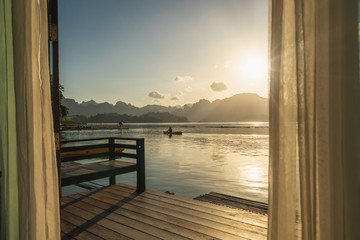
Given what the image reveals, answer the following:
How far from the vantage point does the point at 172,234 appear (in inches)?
94.7

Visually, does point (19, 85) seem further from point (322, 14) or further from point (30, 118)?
point (322, 14)

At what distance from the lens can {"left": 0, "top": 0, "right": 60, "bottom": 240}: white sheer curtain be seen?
59.1 inches

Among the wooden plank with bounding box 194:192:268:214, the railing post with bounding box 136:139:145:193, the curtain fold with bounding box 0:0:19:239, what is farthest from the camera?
the wooden plank with bounding box 194:192:268:214

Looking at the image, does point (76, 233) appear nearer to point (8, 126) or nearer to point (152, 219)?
point (152, 219)

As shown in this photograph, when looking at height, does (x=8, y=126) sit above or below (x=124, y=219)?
above

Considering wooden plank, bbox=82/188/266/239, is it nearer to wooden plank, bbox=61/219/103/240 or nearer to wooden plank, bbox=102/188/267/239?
wooden plank, bbox=102/188/267/239

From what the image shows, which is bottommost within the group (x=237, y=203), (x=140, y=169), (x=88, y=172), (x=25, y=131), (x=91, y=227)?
(x=237, y=203)

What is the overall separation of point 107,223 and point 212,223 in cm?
136

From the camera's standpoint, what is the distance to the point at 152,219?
282 centimetres

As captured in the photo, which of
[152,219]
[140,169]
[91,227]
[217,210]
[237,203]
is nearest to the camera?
[91,227]

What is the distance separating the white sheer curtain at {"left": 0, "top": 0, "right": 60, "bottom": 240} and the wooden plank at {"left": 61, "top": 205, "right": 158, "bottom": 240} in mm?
1036

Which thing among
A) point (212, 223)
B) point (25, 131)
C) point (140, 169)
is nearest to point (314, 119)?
point (25, 131)

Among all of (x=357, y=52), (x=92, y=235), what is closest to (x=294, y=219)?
(x=357, y=52)

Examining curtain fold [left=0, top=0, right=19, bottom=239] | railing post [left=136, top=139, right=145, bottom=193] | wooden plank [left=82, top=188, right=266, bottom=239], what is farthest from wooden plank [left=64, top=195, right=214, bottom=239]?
curtain fold [left=0, top=0, right=19, bottom=239]
